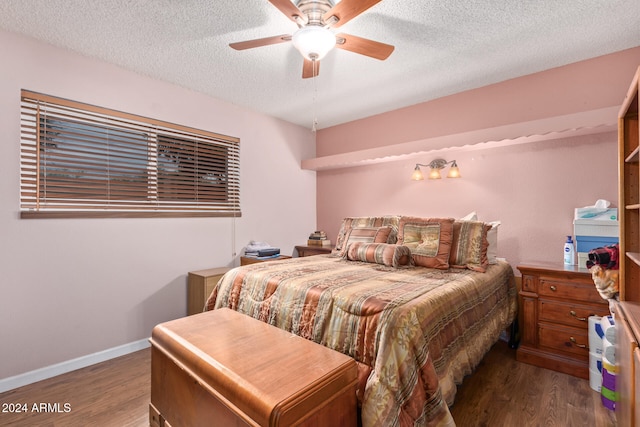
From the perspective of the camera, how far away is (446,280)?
6.71 ft

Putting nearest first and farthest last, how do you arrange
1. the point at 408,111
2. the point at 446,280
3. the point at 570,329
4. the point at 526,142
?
the point at 446,280, the point at 570,329, the point at 526,142, the point at 408,111

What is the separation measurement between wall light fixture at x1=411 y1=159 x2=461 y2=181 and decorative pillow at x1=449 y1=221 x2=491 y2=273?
66 cm

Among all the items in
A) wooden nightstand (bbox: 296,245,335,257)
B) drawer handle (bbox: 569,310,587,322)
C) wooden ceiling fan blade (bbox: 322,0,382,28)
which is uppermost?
wooden ceiling fan blade (bbox: 322,0,382,28)

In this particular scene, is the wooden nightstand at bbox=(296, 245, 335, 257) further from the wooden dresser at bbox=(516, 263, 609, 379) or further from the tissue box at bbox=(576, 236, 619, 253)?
the tissue box at bbox=(576, 236, 619, 253)

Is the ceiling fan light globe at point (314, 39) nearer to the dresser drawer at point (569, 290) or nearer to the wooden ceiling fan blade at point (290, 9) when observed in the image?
the wooden ceiling fan blade at point (290, 9)

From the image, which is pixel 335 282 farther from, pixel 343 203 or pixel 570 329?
pixel 343 203

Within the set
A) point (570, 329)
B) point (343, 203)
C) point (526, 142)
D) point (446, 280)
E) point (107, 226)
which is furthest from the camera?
point (343, 203)

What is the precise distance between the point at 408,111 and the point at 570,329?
2.61 meters

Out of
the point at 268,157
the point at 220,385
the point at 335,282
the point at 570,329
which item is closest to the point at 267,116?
the point at 268,157

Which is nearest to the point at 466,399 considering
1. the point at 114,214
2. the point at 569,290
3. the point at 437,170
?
the point at 569,290

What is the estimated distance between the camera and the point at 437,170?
3230 millimetres

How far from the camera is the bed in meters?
1.34

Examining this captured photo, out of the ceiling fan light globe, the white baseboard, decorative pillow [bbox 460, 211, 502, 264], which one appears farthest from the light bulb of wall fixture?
the white baseboard

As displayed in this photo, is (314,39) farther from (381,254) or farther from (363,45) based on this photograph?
(381,254)
